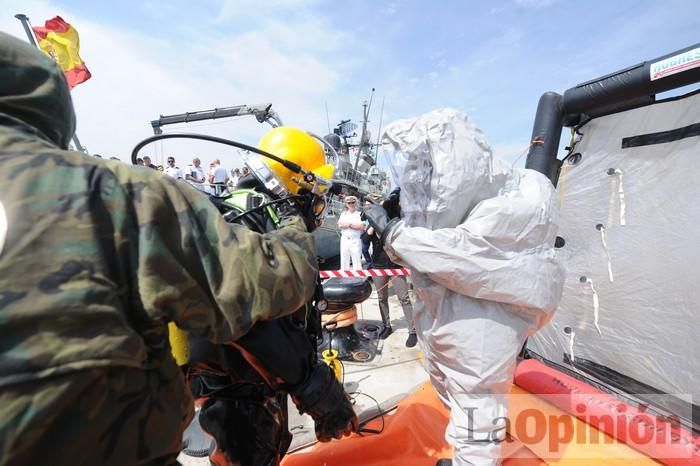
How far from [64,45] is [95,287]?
22.7ft

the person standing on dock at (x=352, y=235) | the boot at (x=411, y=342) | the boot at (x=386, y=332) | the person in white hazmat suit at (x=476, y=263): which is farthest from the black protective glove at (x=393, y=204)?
the person standing on dock at (x=352, y=235)

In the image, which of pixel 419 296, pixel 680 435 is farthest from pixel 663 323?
pixel 419 296

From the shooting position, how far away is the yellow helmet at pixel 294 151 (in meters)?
Result: 1.81

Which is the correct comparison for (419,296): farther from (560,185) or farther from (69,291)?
(560,185)

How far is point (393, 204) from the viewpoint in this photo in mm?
2092

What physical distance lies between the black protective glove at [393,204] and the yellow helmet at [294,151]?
0.40 m

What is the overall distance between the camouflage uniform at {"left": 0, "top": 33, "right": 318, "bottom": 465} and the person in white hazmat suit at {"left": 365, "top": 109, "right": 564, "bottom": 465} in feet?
3.08

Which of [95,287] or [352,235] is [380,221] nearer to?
[95,287]

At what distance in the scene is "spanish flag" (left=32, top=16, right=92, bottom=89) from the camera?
5090 millimetres

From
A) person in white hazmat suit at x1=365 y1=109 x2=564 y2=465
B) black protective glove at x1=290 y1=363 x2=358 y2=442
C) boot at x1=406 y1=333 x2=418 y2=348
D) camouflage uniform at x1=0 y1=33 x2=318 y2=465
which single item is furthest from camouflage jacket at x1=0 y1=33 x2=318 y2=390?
boot at x1=406 y1=333 x2=418 y2=348

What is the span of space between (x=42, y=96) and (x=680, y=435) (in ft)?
10.5

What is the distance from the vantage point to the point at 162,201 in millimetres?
664

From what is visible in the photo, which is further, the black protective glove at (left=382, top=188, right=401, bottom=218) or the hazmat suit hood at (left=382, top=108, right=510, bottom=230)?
the black protective glove at (left=382, top=188, right=401, bottom=218)

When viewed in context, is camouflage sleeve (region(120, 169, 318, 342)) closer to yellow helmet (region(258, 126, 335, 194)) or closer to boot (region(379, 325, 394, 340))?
yellow helmet (region(258, 126, 335, 194))
